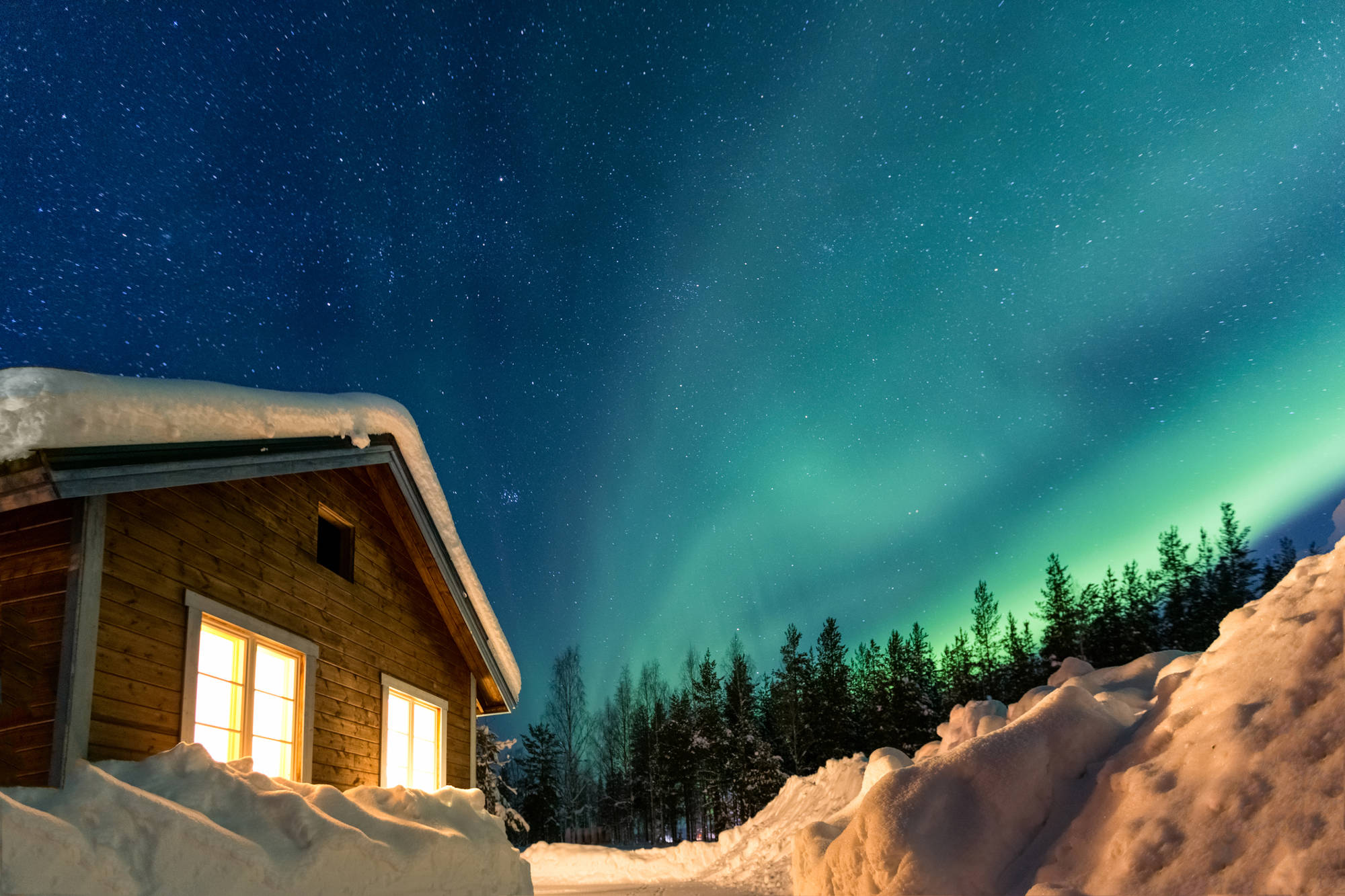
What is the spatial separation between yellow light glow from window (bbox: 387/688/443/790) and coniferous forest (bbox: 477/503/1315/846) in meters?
35.0

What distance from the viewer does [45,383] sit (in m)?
4.77

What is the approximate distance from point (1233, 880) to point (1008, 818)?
1757mm

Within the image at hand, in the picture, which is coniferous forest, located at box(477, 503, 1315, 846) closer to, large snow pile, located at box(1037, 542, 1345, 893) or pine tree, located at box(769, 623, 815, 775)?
pine tree, located at box(769, 623, 815, 775)

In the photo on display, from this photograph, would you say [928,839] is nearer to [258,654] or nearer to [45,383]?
[258,654]

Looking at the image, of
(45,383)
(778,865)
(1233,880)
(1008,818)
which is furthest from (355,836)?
(778,865)

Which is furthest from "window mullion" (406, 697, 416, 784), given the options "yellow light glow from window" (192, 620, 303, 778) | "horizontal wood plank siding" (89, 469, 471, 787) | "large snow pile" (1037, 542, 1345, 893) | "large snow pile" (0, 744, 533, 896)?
"large snow pile" (1037, 542, 1345, 893)

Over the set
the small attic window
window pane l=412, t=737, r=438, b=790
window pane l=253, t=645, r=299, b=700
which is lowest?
window pane l=412, t=737, r=438, b=790

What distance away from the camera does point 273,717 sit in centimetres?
720

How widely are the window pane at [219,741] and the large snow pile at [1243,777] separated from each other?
598cm

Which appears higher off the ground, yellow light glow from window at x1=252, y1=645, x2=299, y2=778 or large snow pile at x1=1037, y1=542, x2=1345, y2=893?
yellow light glow from window at x1=252, y1=645, x2=299, y2=778

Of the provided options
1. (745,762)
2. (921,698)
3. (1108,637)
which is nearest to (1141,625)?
(1108,637)

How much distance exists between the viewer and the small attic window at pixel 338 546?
8.98m

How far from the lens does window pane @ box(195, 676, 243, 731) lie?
638 centimetres

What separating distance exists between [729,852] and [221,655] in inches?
786
